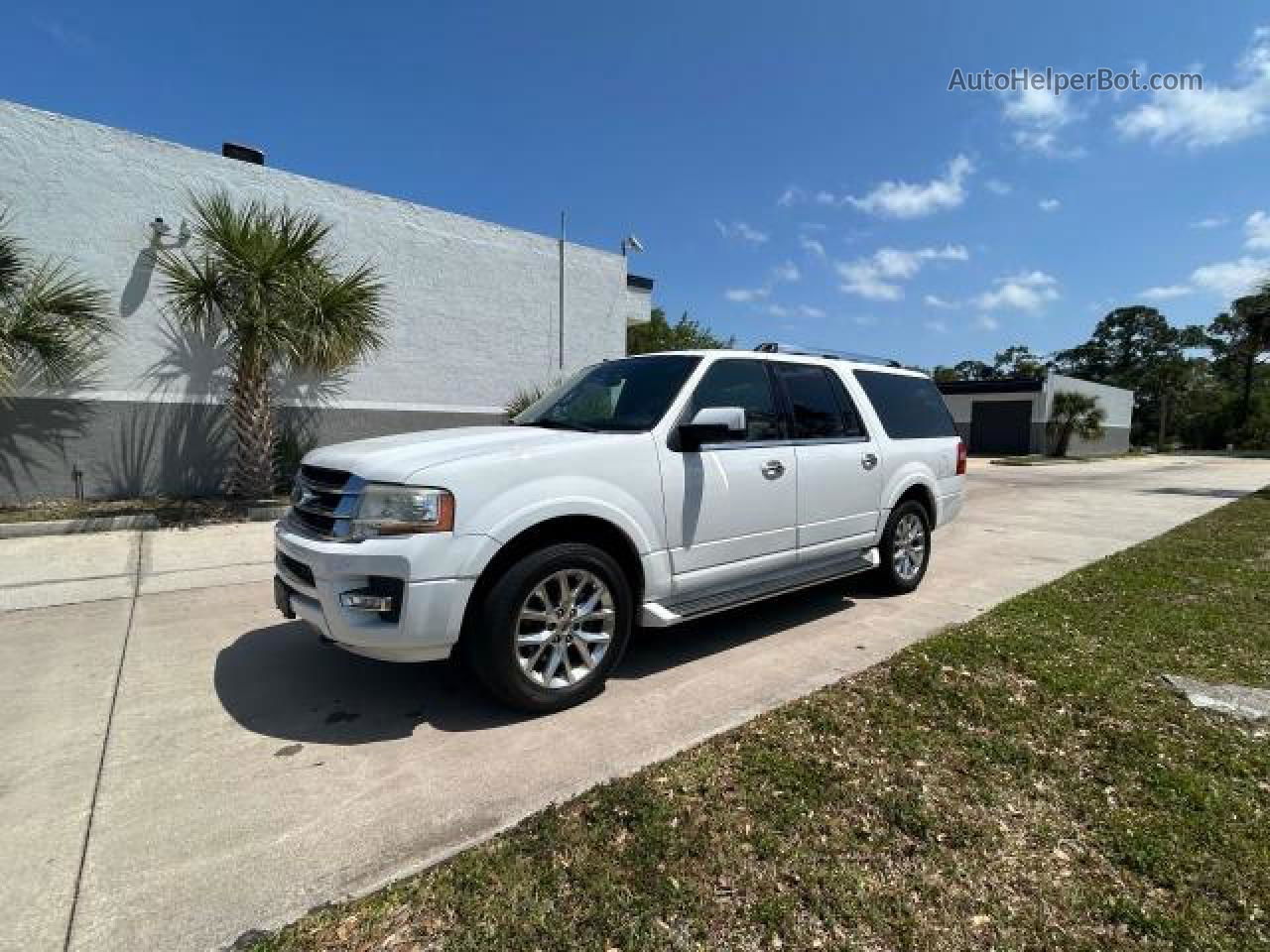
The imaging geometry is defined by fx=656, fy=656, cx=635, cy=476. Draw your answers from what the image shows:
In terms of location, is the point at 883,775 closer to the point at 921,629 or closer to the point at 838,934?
the point at 838,934

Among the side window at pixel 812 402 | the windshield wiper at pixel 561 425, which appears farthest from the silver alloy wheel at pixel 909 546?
the windshield wiper at pixel 561 425

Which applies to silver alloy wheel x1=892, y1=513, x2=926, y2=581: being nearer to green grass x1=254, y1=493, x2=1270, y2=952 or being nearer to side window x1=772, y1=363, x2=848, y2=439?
side window x1=772, y1=363, x2=848, y2=439

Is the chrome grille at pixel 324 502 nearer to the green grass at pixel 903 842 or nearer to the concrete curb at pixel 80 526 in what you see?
the green grass at pixel 903 842

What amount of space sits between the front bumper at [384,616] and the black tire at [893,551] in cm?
357

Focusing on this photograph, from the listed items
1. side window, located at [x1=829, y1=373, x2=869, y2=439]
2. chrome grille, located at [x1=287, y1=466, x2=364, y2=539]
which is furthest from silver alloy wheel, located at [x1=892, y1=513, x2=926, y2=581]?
chrome grille, located at [x1=287, y1=466, x2=364, y2=539]

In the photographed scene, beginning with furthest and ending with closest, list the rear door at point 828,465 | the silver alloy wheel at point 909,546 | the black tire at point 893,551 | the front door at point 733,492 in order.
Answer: the silver alloy wheel at point 909,546 → the black tire at point 893,551 → the rear door at point 828,465 → the front door at point 733,492

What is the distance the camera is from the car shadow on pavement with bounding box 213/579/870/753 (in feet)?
10.5

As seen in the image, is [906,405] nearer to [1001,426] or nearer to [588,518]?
[588,518]

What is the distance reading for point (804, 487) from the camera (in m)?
4.39

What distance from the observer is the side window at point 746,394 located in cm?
407

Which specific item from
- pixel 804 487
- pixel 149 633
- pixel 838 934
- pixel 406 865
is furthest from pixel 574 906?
pixel 149 633

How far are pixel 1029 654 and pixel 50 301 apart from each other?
35.5 ft

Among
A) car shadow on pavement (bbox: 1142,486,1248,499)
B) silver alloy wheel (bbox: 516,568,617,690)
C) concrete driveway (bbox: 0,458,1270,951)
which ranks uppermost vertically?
silver alloy wheel (bbox: 516,568,617,690)

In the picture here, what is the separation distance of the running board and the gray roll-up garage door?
3350 centimetres
